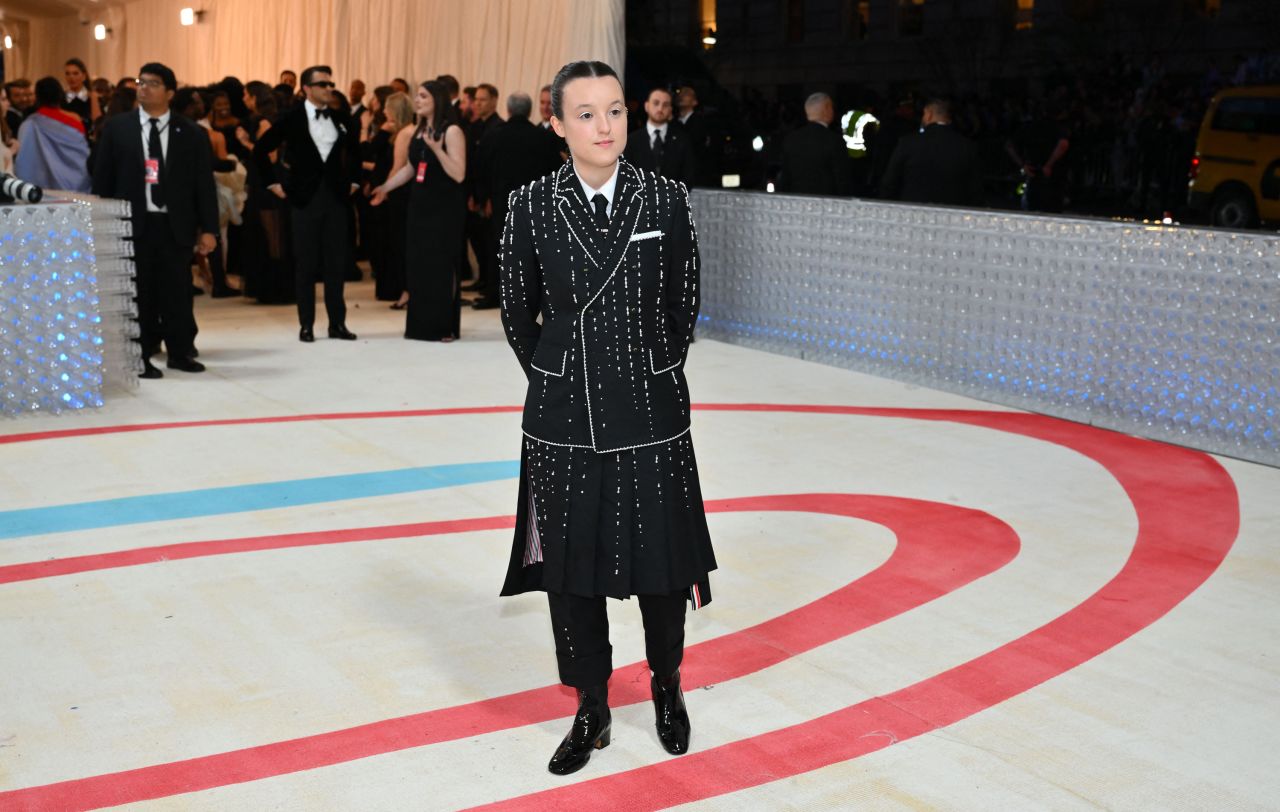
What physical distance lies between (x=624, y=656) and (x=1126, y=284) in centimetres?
355

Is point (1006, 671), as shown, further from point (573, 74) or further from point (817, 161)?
point (817, 161)

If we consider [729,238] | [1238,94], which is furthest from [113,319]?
[1238,94]

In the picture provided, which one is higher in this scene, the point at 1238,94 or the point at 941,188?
the point at 1238,94

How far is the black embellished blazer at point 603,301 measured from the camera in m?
2.85

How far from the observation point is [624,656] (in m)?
3.68

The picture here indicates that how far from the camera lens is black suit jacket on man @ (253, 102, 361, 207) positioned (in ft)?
27.0

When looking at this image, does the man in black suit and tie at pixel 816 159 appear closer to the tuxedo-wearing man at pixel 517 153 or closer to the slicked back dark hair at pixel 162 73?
the tuxedo-wearing man at pixel 517 153

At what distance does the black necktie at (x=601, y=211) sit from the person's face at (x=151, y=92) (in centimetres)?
508

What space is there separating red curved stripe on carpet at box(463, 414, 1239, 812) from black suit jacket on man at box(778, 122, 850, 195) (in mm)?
3503

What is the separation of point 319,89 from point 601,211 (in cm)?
591

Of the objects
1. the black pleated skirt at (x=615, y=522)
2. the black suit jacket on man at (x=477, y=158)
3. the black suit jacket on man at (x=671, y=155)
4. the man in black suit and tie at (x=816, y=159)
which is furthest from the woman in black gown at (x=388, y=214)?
the black pleated skirt at (x=615, y=522)

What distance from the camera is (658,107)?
340 inches

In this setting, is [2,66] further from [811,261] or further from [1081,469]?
[1081,469]

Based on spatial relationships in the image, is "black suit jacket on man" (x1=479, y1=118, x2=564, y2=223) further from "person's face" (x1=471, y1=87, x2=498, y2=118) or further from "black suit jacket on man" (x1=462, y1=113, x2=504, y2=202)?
"person's face" (x1=471, y1=87, x2=498, y2=118)
